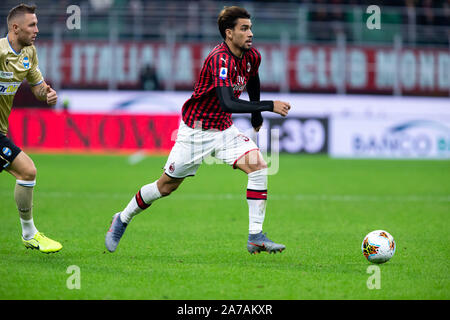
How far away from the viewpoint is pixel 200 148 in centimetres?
645

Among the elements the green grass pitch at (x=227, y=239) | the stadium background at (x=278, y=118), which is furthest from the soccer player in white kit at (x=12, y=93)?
the stadium background at (x=278, y=118)

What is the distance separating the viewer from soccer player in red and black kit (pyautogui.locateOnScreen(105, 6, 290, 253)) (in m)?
6.26

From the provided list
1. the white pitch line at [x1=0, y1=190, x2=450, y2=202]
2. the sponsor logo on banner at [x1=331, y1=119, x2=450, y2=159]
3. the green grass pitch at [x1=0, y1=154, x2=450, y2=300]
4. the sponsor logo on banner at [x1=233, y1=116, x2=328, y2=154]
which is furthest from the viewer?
the sponsor logo on banner at [x1=331, y1=119, x2=450, y2=159]

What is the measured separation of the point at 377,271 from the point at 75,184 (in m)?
8.46

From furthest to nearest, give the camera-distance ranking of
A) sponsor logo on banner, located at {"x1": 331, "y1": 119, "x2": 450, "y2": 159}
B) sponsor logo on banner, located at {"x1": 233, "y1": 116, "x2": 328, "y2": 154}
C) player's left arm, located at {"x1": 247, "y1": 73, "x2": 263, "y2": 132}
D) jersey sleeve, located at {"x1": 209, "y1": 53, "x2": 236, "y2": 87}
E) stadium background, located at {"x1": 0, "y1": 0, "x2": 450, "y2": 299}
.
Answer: sponsor logo on banner, located at {"x1": 331, "y1": 119, "x2": 450, "y2": 159} < sponsor logo on banner, located at {"x1": 233, "y1": 116, "x2": 328, "y2": 154} < stadium background, located at {"x1": 0, "y1": 0, "x2": 450, "y2": 299} < player's left arm, located at {"x1": 247, "y1": 73, "x2": 263, "y2": 132} < jersey sleeve, located at {"x1": 209, "y1": 53, "x2": 236, "y2": 87}

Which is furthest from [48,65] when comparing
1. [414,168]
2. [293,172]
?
[414,168]

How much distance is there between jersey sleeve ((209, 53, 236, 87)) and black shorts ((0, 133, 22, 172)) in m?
1.95

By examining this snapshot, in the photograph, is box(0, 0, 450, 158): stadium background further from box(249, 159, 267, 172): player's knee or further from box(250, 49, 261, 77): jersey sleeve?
box(249, 159, 267, 172): player's knee

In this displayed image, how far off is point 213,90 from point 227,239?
1.89 m

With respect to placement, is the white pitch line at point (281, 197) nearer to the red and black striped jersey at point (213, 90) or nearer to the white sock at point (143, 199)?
the white sock at point (143, 199)

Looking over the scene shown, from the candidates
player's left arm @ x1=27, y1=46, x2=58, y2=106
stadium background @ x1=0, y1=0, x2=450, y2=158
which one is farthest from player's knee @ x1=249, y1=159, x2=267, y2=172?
stadium background @ x1=0, y1=0, x2=450, y2=158

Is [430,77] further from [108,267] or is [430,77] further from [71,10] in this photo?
[108,267]

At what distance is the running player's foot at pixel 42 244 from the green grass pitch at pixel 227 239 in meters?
0.08

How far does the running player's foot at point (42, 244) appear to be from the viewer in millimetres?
6418
